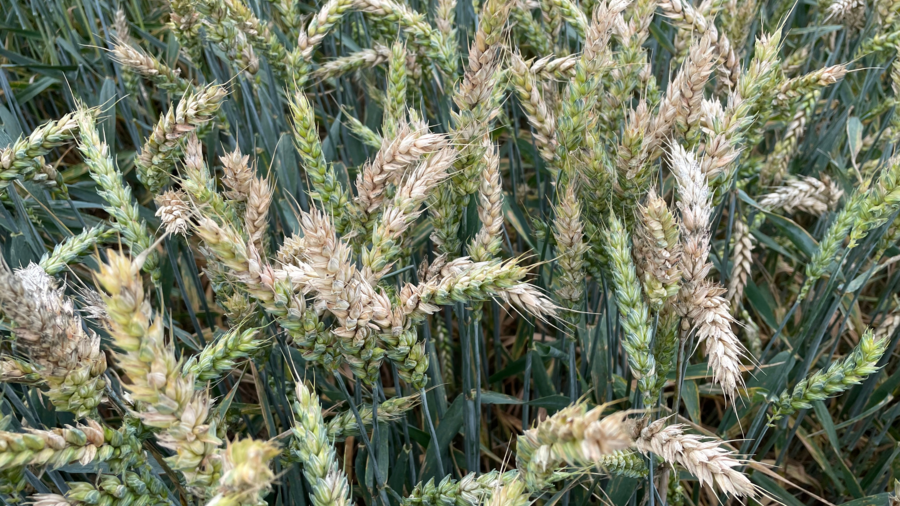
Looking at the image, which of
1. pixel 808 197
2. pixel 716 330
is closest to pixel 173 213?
pixel 716 330

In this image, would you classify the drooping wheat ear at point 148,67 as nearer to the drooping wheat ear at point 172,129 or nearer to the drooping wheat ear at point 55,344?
the drooping wheat ear at point 172,129

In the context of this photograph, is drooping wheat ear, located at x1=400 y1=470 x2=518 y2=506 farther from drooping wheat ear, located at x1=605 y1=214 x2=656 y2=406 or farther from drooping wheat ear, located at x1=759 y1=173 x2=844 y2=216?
drooping wheat ear, located at x1=759 y1=173 x2=844 y2=216

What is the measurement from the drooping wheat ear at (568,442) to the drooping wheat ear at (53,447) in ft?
1.64

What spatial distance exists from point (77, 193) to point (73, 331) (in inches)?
51.4

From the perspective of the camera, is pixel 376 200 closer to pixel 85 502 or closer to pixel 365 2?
pixel 85 502

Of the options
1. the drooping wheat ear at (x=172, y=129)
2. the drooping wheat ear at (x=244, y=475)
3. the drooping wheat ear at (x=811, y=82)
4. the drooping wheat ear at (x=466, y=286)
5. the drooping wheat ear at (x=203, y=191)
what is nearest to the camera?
the drooping wheat ear at (x=244, y=475)

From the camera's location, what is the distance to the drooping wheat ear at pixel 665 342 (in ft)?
3.35

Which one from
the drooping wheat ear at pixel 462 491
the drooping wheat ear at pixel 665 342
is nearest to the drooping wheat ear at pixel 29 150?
the drooping wheat ear at pixel 462 491

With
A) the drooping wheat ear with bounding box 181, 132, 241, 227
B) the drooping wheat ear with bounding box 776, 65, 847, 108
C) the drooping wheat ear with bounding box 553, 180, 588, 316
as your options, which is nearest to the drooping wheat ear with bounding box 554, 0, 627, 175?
the drooping wheat ear with bounding box 553, 180, 588, 316

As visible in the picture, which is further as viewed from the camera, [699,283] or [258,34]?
[258,34]

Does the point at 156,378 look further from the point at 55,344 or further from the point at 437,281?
the point at 437,281

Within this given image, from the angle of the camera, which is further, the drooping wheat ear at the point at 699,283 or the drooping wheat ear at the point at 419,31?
the drooping wheat ear at the point at 419,31

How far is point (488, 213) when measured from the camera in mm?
1083

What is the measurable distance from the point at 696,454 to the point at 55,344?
806 mm
